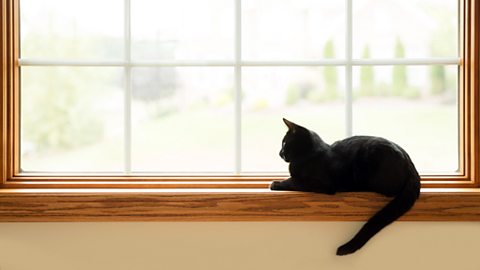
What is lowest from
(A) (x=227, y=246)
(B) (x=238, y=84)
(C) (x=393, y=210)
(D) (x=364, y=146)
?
(A) (x=227, y=246)

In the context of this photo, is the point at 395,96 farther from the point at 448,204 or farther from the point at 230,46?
the point at 230,46

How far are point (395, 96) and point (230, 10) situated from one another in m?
0.51

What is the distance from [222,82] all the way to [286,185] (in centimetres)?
36

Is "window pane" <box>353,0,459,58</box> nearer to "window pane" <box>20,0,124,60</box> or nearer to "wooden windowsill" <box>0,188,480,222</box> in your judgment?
"wooden windowsill" <box>0,188,480,222</box>

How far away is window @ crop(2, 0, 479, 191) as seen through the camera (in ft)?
5.05

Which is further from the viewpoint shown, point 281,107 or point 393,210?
point 281,107

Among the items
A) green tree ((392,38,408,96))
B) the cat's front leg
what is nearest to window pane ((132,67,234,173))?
the cat's front leg

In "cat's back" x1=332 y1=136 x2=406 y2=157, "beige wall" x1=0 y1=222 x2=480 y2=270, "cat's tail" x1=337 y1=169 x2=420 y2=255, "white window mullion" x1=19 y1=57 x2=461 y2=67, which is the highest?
"white window mullion" x1=19 y1=57 x2=461 y2=67

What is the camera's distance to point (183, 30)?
61.6 inches

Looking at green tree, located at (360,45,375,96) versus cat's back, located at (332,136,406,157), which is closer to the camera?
cat's back, located at (332,136,406,157)

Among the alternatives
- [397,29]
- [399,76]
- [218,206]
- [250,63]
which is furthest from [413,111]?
[218,206]

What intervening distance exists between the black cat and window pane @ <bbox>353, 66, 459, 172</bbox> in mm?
217

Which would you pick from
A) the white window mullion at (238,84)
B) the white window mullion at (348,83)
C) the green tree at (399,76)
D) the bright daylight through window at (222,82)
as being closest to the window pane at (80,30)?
the bright daylight through window at (222,82)

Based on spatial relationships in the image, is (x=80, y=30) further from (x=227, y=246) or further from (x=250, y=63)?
(x=227, y=246)
